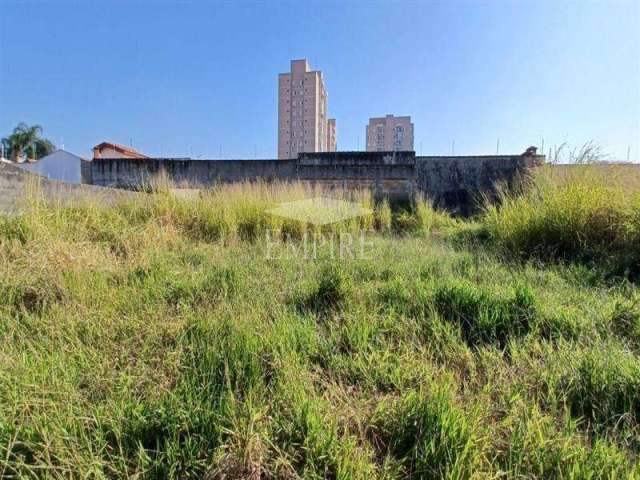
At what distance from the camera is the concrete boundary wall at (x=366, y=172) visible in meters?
9.74

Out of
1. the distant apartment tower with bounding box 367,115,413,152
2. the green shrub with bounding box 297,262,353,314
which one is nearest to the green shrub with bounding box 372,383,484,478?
the green shrub with bounding box 297,262,353,314

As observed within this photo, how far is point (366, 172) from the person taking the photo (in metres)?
9.95

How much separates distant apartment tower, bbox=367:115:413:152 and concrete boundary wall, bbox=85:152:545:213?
163 feet

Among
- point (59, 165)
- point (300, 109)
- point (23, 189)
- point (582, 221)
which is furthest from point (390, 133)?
point (23, 189)

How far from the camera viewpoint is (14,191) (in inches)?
139

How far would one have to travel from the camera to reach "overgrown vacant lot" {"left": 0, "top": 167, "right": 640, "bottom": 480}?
899 mm

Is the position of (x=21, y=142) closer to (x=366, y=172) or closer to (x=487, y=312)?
(x=366, y=172)

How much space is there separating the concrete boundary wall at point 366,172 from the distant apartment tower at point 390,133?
4981 cm

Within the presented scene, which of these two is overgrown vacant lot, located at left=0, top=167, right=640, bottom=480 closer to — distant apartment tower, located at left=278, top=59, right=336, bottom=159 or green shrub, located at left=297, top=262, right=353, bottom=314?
green shrub, located at left=297, top=262, right=353, bottom=314

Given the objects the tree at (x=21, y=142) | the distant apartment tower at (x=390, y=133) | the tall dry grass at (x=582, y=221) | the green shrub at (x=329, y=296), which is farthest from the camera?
the distant apartment tower at (x=390, y=133)

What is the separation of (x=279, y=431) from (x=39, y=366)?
1.12 meters

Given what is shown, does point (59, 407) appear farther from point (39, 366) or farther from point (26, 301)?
point (26, 301)

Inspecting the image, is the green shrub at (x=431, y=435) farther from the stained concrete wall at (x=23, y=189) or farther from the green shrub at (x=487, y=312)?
the stained concrete wall at (x=23, y=189)

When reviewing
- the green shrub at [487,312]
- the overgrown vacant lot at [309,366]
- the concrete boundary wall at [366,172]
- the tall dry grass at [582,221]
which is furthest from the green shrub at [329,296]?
the concrete boundary wall at [366,172]
